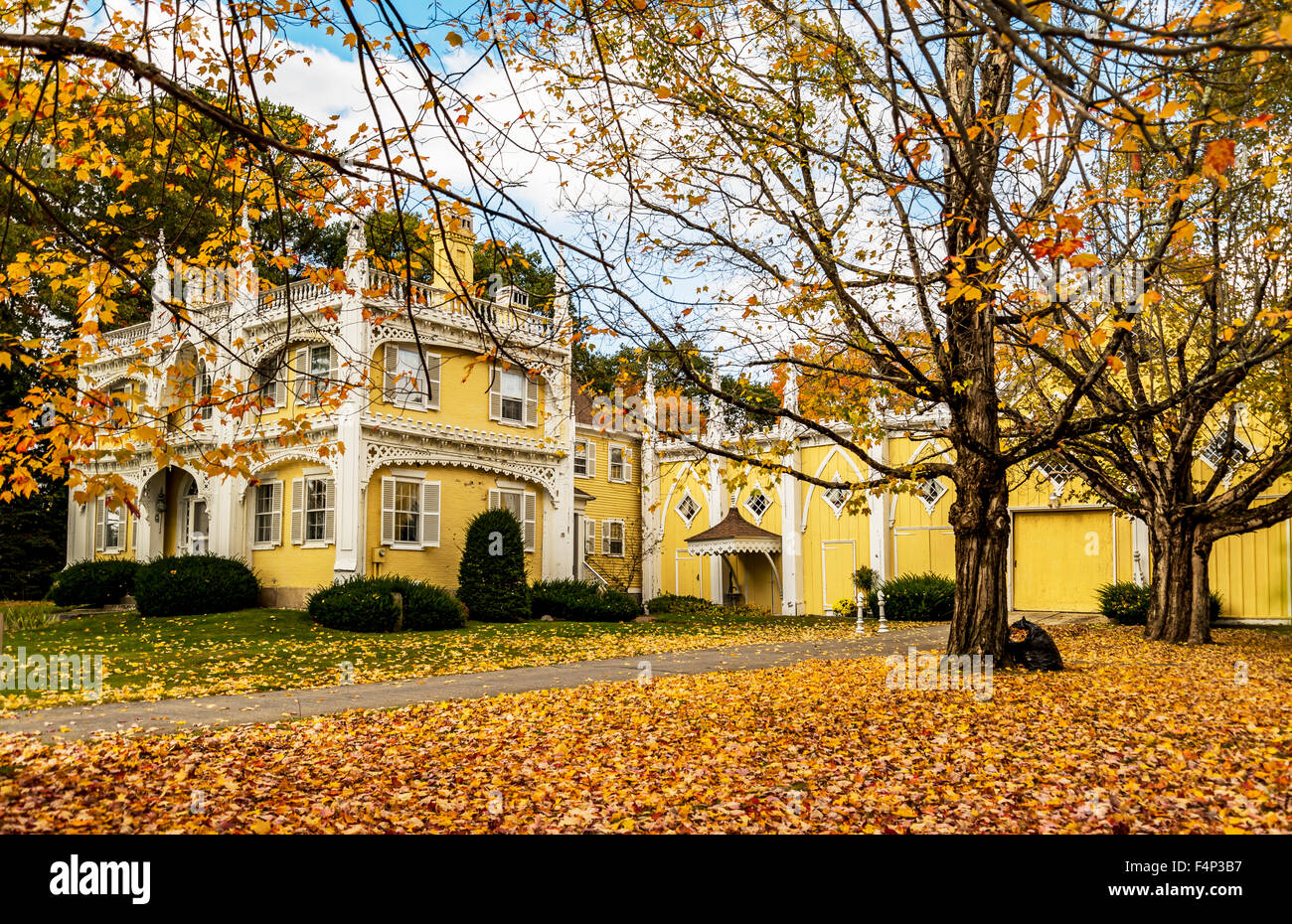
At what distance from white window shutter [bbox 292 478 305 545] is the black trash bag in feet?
55.3

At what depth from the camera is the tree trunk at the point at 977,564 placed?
10.9 m

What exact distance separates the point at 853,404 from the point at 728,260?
260 cm

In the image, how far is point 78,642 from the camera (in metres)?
16.6

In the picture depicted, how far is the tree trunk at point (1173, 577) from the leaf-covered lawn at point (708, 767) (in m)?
6.49

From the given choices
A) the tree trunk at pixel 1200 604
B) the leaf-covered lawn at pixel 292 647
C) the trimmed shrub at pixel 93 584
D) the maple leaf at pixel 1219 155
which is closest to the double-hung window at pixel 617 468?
the leaf-covered lawn at pixel 292 647

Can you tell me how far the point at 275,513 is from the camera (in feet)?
76.8

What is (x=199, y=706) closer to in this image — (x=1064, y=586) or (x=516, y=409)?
(x=516, y=409)

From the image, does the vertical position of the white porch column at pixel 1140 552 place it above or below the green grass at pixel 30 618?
above

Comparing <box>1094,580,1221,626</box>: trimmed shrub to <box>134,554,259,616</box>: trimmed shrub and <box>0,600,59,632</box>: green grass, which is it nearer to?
<box>134,554,259,616</box>: trimmed shrub

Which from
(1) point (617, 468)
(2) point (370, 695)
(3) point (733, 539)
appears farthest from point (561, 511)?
(2) point (370, 695)

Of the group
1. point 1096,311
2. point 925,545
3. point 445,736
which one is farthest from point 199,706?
point 925,545

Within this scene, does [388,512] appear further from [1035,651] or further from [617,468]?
[1035,651]

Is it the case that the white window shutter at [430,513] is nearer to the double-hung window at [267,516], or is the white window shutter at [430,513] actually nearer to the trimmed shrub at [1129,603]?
the double-hung window at [267,516]

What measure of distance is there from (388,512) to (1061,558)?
687 inches
